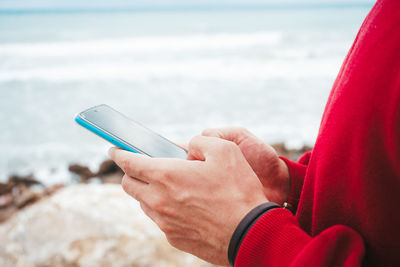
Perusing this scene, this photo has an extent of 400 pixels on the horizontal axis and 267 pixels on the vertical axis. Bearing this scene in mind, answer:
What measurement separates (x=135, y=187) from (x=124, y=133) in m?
0.25

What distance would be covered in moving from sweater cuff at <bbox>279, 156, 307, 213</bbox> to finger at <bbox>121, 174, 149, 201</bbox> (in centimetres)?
52

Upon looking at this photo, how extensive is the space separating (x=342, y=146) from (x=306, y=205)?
0.21 metres

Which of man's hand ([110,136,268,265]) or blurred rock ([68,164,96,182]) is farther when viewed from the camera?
blurred rock ([68,164,96,182])

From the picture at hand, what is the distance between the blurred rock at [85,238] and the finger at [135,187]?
4.21 feet

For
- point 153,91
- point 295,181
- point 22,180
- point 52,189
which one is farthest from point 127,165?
point 153,91

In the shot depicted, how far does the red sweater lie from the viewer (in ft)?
1.94

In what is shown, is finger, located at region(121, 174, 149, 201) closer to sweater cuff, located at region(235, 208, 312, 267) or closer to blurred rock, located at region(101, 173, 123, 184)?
sweater cuff, located at region(235, 208, 312, 267)

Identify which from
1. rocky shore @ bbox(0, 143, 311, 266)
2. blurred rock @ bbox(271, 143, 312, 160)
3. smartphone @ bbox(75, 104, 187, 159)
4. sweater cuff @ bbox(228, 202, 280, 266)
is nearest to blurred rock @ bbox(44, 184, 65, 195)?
rocky shore @ bbox(0, 143, 311, 266)

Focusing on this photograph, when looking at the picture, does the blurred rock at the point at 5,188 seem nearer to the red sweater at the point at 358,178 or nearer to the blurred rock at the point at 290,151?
the blurred rock at the point at 290,151

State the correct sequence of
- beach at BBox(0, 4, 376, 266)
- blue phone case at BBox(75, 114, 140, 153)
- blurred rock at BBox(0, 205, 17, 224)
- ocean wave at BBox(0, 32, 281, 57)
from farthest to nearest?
ocean wave at BBox(0, 32, 281, 57)
blurred rock at BBox(0, 205, 17, 224)
beach at BBox(0, 4, 376, 266)
blue phone case at BBox(75, 114, 140, 153)

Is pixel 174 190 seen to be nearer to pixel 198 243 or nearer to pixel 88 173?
pixel 198 243

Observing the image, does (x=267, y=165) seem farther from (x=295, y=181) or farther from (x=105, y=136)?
(x=105, y=136)

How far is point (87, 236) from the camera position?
2.02m

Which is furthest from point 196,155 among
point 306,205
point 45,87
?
point 45,87
